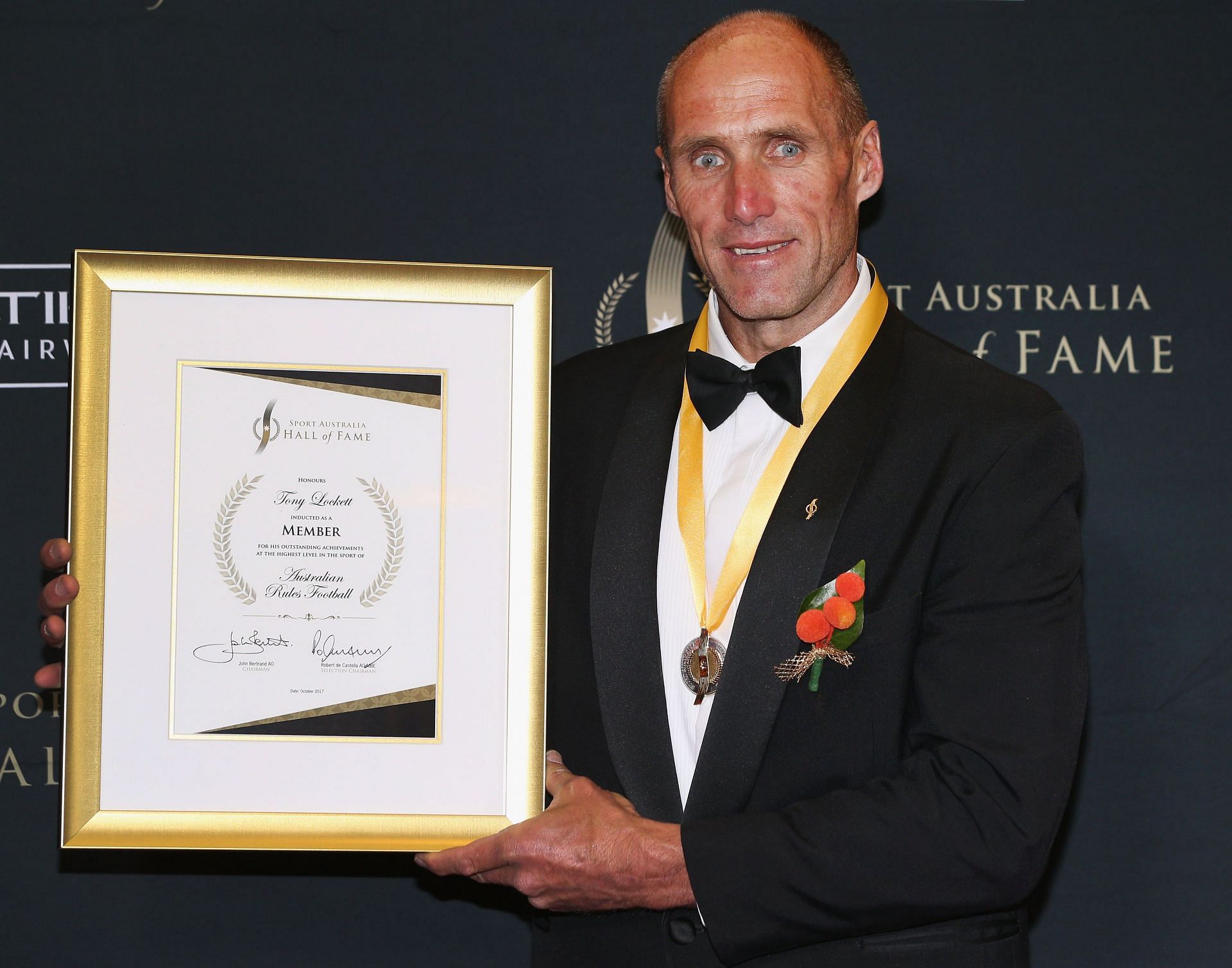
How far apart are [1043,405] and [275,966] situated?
1.77 meters

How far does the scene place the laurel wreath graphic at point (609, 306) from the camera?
250 centimetres

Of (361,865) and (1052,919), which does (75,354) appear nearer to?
(361,865)

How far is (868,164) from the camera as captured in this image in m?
2.00

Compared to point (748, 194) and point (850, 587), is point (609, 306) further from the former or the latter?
point (850, 587)

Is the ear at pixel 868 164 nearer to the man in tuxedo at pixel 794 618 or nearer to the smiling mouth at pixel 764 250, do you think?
the man in tuxedo at pixel 794 618

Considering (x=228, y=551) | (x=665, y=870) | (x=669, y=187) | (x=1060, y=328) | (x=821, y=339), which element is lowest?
(x=665, y=870)

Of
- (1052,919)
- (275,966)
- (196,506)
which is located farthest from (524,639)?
(1052,919)

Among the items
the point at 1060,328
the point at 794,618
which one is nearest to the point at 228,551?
the point at 794,618

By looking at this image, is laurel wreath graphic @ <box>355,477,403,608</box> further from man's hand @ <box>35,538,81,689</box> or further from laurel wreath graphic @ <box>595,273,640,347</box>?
laurel wreath graphic @ <box>595,273,640,347</box>

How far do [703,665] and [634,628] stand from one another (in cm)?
11

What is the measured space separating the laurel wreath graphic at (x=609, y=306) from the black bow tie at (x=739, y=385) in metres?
0.57

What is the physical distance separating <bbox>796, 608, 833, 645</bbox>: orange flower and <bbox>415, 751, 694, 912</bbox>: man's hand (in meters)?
0.30
